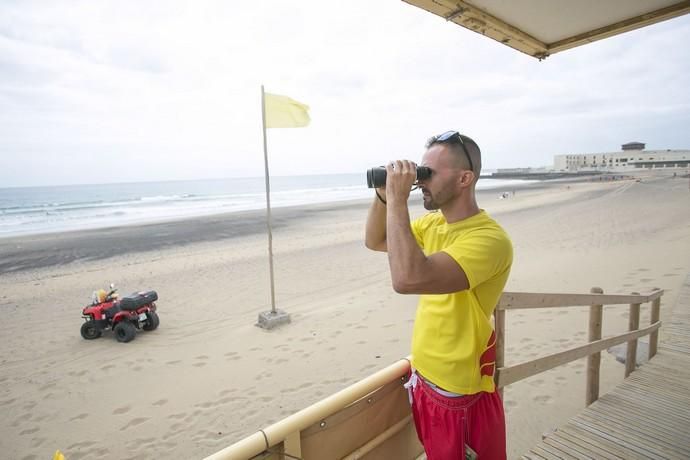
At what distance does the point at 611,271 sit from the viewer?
798cm

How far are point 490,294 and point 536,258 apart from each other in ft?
31.0

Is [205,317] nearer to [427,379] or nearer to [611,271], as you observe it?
[427,379]

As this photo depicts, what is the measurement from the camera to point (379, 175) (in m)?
1.43

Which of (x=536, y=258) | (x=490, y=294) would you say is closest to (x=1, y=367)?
(x=490, y=294)

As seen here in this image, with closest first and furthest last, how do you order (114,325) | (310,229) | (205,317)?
(114,325) → (205,317) → (310,229)

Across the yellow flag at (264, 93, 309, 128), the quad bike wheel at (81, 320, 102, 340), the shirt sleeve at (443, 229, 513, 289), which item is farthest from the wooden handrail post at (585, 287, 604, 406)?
the quad bike wheel at (81, 320, 102, 340)

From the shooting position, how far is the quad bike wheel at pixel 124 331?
528 cm

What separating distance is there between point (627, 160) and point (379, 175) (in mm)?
116867

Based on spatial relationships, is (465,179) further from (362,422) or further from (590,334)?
(590,334)

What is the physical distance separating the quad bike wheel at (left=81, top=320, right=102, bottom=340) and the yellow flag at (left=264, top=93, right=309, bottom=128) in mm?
3929

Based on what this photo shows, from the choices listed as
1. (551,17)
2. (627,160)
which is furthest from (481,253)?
(627,160)

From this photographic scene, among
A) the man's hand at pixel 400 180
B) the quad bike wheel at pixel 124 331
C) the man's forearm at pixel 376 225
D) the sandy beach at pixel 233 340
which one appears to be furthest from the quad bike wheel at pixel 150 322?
the man's hand at pixel 400 180

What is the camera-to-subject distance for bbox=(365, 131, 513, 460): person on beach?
1281mm

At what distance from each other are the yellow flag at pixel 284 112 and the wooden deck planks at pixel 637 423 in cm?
456
